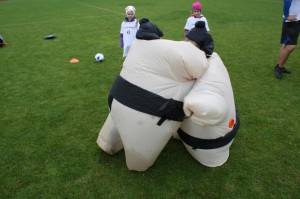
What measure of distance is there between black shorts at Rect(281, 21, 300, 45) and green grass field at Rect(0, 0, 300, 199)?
71 cm

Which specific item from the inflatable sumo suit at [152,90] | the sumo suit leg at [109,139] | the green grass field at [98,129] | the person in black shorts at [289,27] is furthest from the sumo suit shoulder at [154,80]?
the person in black shorts at [289,27]

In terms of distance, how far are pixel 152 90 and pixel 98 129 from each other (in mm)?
1553

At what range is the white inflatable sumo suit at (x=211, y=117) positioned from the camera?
7.03 feet

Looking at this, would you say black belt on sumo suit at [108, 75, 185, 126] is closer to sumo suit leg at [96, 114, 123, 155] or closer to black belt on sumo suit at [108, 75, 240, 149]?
black belt on sumo suit at [108, 75, 240, 149]

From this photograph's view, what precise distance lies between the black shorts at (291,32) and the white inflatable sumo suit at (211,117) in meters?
2.89

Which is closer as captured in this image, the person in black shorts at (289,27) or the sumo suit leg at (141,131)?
the sumo suit leg at (141,131)

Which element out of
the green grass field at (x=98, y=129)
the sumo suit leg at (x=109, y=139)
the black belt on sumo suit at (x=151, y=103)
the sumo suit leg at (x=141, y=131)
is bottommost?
the green grass field at (x=98, y=129)

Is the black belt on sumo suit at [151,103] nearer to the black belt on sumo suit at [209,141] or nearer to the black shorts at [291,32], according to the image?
the black belt on sumo suit at [209,141]

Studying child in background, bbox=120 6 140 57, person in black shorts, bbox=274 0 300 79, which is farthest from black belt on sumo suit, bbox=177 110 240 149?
person in black shorts, bbox=274 0 300 79

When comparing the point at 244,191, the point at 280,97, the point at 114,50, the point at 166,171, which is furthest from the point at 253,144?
the point at 114,50

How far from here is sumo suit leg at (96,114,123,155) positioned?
2.93 m

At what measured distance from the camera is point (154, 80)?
2.41 metres

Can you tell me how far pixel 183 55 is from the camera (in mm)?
2303

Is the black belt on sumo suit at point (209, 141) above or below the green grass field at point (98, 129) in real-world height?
above
